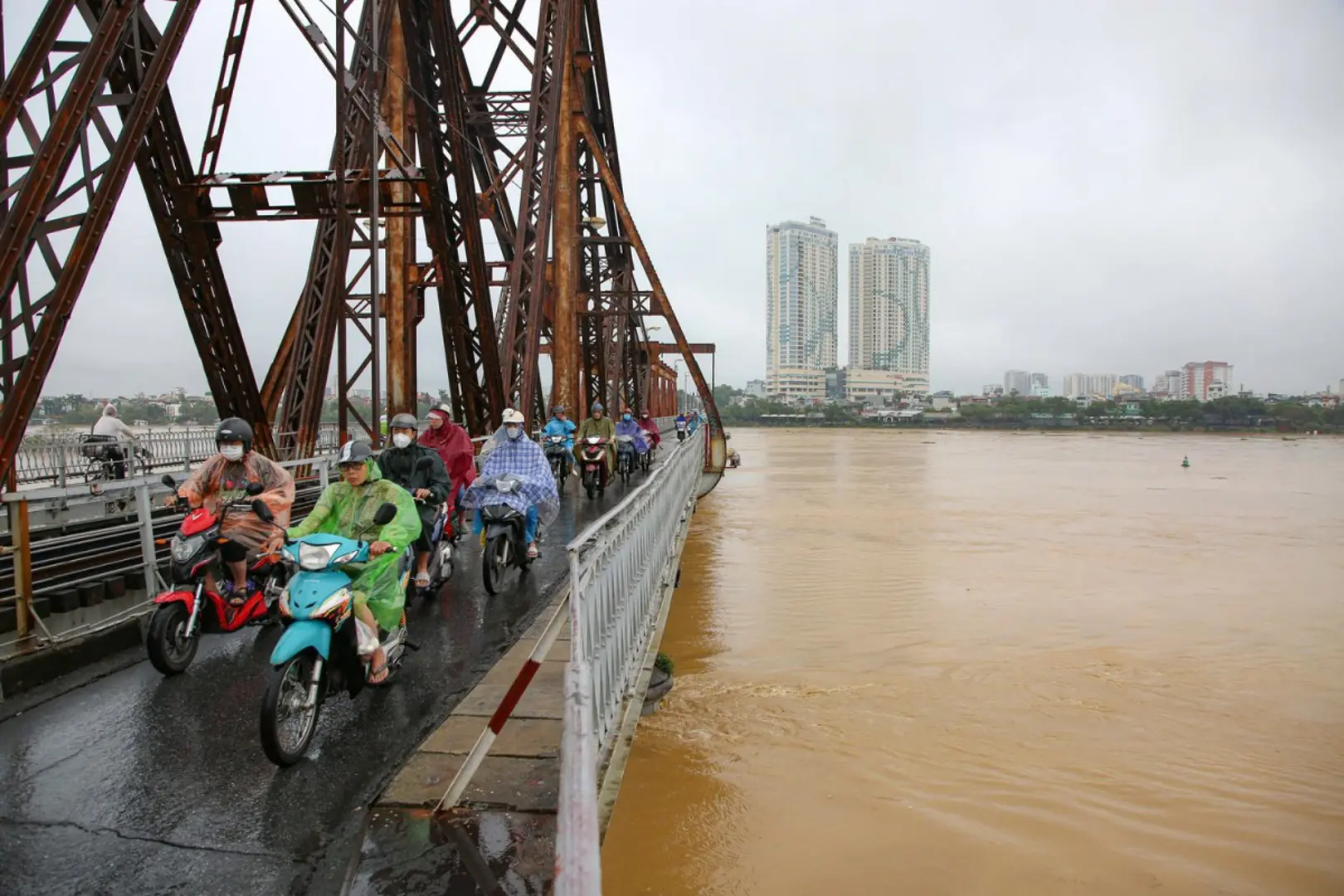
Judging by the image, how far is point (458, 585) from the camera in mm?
7367

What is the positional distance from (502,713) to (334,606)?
1.25 m

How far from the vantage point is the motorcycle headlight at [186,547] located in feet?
15.5

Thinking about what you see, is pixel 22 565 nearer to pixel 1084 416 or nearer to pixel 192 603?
pixel 192 603

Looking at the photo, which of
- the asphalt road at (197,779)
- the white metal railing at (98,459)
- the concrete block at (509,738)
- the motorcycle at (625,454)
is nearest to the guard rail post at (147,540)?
the asphalt road at (197,779)

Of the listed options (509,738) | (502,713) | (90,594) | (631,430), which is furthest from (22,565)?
(631,430)

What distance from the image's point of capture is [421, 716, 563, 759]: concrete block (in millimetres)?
3725

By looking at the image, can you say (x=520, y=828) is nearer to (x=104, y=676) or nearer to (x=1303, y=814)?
(x=104, y=676)

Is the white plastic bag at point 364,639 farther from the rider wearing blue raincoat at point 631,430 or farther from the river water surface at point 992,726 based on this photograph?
the rider wearing blue raincoat at point 631,430

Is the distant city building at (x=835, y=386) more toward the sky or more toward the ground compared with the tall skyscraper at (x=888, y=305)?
more toward the ground

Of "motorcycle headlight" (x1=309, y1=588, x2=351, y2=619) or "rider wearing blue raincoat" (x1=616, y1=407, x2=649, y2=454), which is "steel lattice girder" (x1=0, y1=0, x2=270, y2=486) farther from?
"rider wearing blue raincoat" (x1=616, y1=407, x2=649, y2=454)

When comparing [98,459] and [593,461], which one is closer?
[98,459]

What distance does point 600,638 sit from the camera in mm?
3764

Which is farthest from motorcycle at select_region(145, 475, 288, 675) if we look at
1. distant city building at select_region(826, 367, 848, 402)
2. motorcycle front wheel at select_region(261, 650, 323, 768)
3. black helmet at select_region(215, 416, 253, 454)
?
distant city building at select_region(826, 367, 848, 402)

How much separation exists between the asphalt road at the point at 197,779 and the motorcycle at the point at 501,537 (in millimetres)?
1464
